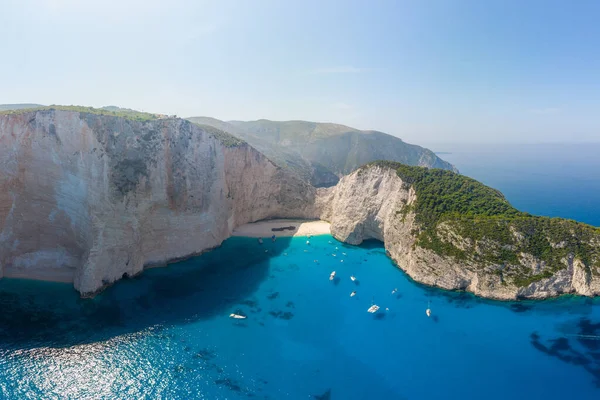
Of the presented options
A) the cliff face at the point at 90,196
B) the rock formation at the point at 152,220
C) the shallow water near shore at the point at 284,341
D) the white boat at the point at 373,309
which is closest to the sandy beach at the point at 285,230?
the rock formation at the point at 152,220

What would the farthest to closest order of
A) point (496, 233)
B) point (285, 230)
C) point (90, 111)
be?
point (285, 230)
point (90, 111)
point (496, 233)

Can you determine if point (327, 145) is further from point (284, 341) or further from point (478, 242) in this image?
point (284, 341)

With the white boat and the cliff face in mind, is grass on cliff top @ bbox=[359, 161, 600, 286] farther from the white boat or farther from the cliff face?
the cliff face

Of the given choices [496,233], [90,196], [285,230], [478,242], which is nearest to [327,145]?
[285,230]

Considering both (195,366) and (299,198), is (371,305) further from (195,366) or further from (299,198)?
(299,198)

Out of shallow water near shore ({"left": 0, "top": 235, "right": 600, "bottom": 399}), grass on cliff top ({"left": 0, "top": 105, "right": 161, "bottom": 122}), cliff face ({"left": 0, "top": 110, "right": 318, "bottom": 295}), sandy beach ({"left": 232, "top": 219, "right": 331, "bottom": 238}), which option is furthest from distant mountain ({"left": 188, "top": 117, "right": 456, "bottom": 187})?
shallow water near shore ({"left": 0, "top": 235, "right": 600, "bottom": 399})

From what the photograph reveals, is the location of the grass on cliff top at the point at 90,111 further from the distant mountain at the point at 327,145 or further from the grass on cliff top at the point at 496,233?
the distant mountain at the point at 327,145
